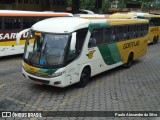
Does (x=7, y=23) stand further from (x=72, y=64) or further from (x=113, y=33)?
(x=72, y=64)

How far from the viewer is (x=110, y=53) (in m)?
14.2

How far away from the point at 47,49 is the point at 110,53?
4.22m

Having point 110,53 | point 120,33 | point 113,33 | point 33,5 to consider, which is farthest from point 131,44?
point 33,5

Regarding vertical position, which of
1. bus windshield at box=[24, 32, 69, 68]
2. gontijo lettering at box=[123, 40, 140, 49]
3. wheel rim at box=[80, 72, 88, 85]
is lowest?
wheel rim at box=[80, 72, 88, 85]

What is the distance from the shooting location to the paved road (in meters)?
9.86

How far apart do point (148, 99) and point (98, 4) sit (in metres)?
34.0

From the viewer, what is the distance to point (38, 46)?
11.3m

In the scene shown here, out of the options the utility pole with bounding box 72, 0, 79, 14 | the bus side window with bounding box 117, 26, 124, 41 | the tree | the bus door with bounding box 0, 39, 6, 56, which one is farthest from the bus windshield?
the tree

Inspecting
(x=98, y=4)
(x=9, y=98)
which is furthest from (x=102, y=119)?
(x=98, y=4)

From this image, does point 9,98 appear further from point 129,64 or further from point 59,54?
point 129,64

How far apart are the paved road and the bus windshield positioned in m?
1.27

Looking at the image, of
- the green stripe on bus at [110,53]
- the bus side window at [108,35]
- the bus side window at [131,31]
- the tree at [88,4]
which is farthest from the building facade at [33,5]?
the bus side window at [108,35]

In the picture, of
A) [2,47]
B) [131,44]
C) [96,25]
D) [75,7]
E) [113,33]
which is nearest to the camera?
[96,25]

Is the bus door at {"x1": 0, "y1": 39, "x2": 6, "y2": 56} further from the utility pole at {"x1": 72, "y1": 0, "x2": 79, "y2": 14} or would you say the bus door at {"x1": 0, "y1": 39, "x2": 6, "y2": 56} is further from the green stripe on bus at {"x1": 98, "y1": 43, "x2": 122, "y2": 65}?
the utility pole at {"x1": 72, "y1": 0, "x2": 79, "y2": 14}
